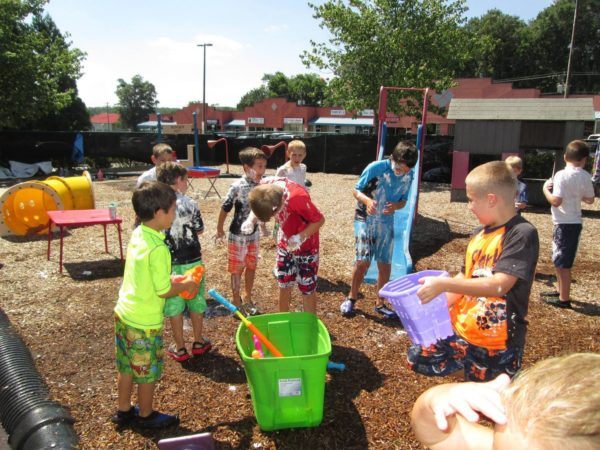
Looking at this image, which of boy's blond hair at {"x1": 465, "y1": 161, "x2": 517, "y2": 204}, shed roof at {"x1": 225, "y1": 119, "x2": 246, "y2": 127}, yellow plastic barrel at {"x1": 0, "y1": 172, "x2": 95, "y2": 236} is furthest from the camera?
shed roof at {"x1": 225, "y1": 119, "x2": 246, "y2": 127}

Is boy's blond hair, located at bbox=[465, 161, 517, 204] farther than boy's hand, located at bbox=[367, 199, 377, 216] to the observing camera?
No

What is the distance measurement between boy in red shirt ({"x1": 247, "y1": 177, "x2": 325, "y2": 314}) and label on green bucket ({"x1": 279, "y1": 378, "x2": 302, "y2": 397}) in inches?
45.7

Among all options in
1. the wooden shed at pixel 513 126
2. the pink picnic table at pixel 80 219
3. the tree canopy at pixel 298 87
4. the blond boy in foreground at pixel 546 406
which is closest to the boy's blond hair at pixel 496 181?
the blond boy in foreground at pixel 546 406

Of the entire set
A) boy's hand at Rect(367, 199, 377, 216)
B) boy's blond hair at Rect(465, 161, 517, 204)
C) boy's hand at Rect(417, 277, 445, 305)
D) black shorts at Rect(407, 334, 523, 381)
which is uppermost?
boy's blond hair at Rect(465, 161, 517, 204)

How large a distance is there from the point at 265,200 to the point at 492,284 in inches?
63.9

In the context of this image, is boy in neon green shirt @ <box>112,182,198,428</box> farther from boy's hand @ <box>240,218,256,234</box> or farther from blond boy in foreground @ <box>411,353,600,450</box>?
blond boy in foreground @ <box>411,353,600,450</box>

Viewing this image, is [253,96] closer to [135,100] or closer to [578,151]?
[135,100]

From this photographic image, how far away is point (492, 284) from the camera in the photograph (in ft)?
7.22

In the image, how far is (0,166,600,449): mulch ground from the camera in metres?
2.95

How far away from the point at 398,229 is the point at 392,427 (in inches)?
168

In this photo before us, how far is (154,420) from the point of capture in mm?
2926

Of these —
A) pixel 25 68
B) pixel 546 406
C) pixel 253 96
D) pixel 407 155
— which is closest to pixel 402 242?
pixel 407 155

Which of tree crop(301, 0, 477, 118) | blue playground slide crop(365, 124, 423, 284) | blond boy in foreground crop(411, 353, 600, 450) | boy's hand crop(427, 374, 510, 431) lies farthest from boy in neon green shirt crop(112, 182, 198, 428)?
tree crop(301, 0, 477, 118)

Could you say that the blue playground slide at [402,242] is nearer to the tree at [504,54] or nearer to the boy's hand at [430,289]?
the boy's hand at [430,289]
